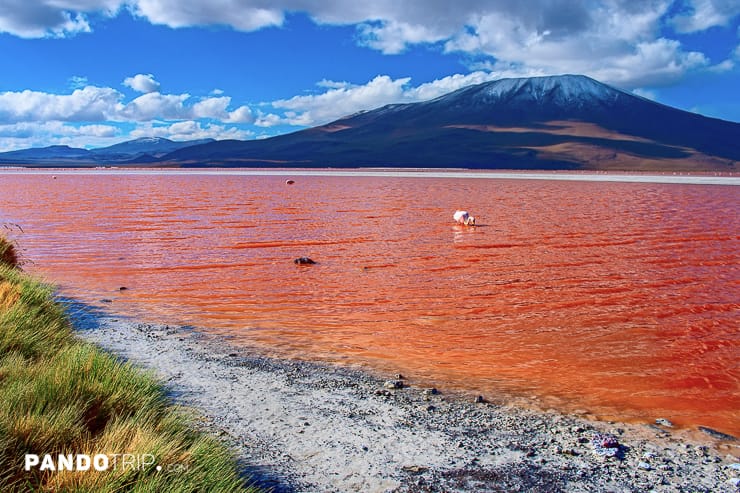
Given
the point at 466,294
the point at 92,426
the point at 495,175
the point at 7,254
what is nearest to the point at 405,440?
the point at 92,426

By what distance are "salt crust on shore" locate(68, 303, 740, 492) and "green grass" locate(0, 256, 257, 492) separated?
1.28ft

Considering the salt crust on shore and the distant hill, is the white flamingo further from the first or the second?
the distant hill

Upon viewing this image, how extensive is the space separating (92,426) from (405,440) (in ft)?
6.70

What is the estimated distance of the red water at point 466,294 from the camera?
6078 mm

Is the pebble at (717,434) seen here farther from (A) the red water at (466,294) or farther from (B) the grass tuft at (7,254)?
(B) the grass tuft at (7,254)

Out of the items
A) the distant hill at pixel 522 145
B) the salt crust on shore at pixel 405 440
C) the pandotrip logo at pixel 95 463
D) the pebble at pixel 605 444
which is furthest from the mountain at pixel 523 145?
the pandotrip logo at pixel 95 463

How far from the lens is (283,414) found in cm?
475

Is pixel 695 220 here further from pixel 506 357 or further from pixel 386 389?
pixel 386 389

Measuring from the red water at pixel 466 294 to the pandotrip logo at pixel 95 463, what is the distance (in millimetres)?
3172

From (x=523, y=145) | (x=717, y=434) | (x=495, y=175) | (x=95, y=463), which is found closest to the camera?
(x=95, y=463)

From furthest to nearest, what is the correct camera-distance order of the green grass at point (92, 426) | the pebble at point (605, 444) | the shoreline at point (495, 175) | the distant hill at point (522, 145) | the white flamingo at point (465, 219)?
1. the distant hill at point (522, 145)
2. the shoreline at point (495, 175)
3. the white flamingo at point (465, 219)
4. the pebble at point (605, 444)
5. the green grass at point (92, 426)

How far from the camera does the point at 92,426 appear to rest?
3.77 metres

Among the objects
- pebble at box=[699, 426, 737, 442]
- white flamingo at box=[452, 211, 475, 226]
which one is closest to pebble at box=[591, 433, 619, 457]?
pebble at box=[699, 426, 737, 442]

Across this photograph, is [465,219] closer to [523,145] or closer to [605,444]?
[605,444]
